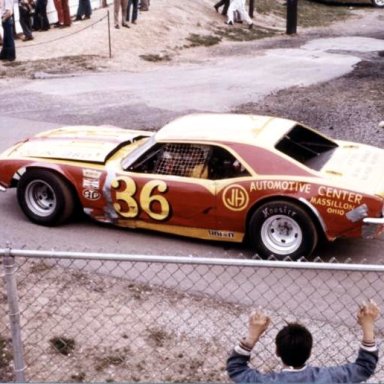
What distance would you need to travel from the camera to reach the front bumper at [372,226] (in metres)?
6.95

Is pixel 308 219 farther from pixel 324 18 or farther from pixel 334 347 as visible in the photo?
pixel 324 18

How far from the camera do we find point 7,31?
55.2 ft

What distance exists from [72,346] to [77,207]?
269 cm

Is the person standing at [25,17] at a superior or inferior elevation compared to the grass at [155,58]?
superior

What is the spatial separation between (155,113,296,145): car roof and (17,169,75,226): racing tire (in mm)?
1161

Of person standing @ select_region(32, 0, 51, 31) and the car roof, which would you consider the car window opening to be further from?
person standing @ select_region(32, 0, 51, 31)

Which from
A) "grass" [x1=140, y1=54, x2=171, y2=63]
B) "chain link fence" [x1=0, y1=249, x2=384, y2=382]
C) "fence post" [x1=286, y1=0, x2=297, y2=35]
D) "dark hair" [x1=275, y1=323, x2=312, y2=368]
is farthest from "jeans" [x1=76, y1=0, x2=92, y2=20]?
"dark hair" [x1=275, y1=323, x2=312, y2=368]

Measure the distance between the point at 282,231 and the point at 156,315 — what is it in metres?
1.77

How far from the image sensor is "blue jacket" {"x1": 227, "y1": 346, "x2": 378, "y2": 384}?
355 cm

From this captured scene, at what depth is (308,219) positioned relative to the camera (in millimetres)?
7102

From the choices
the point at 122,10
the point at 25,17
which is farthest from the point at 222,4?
the point at 25,17

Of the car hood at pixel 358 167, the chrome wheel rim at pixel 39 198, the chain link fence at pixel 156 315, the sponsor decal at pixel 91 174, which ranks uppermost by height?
the car hood at pixel 358 167

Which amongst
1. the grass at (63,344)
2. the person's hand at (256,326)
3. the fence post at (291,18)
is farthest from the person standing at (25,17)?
the person's hand at (256,326)

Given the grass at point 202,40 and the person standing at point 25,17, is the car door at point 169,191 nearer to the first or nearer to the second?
the person standing at point 25,17
